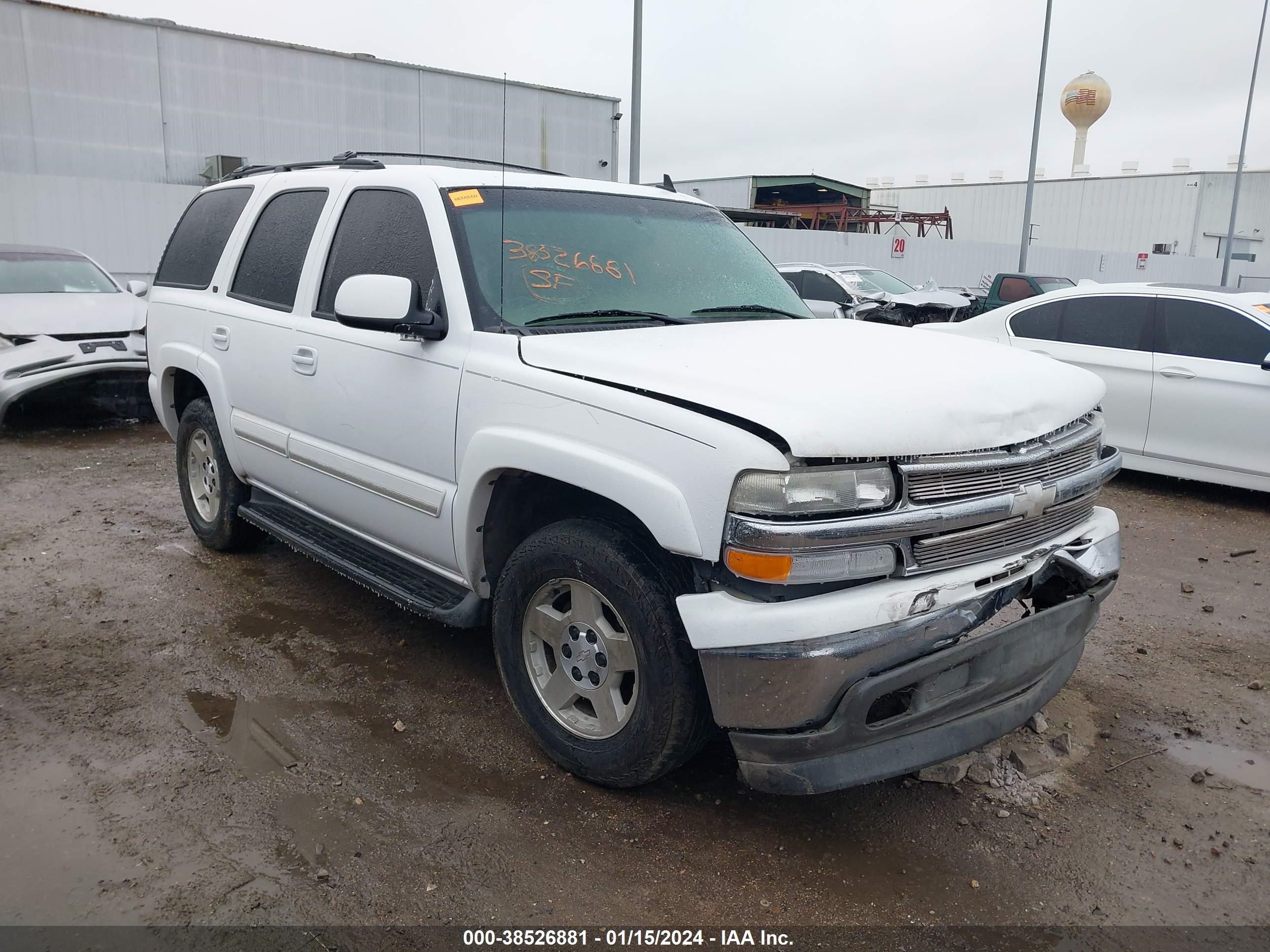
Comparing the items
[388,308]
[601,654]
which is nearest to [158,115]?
[388,308]

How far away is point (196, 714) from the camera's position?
372 centimetres

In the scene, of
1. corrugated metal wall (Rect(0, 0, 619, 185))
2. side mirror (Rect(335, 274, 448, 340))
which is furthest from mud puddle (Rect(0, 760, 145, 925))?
corrugated metal wall (Rect(0, 0, 619, 185))

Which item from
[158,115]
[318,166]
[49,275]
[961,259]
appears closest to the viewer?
[318,166]

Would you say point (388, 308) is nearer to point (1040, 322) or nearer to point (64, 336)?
point (1040, 322)

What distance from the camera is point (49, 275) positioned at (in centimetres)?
957

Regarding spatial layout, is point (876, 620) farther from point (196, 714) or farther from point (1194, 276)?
point (1194, 276)

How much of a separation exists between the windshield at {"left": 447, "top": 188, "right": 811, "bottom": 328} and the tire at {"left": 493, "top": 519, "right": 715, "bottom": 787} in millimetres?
917

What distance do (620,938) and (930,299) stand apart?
501 inches

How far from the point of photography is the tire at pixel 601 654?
2.79 m

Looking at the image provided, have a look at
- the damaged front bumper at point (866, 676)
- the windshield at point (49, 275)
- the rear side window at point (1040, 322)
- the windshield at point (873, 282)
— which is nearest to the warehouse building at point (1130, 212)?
the windshield at point (873, 282)

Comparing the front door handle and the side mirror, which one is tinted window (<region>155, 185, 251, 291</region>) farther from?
the side mirror

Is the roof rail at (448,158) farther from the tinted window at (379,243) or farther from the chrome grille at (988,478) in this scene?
the chrome grille at (988,478)

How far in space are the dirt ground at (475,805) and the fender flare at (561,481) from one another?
2.70ft

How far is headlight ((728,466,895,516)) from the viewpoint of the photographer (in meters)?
2.50
